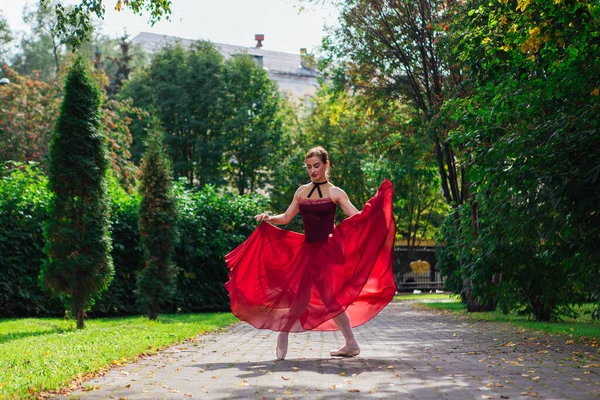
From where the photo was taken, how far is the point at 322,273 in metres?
9.07

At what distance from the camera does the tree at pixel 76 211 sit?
49.5 ft

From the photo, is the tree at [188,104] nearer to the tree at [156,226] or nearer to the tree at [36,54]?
the tree at [36,54]

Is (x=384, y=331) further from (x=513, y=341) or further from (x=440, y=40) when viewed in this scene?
(x=440, y=40)

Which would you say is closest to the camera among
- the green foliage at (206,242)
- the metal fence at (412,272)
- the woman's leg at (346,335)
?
the woman's leg at (346,335)

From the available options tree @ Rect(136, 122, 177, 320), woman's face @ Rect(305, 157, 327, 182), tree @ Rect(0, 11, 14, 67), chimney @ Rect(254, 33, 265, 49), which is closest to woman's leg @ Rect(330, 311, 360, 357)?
woman's face @ Rect(305, 157, 327, 182)

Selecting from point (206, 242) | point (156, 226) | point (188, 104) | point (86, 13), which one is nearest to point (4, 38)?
point (188, 104)

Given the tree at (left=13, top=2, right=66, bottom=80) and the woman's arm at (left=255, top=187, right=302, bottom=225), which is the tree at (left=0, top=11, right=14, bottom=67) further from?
the woman's arm at (left=255, top=187, right=302, bottom=225)

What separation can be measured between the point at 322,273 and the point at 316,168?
1.21 meters

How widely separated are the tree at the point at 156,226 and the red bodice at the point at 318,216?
927 centimetres

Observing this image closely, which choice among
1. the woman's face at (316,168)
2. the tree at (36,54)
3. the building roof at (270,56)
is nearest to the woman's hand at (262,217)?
the woman's face at (316,168)

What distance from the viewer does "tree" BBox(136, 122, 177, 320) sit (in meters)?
18.0

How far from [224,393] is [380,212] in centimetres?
341

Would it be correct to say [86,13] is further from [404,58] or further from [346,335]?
[404,58]

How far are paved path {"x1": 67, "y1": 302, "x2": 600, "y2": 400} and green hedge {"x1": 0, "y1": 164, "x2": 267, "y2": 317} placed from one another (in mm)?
8080
